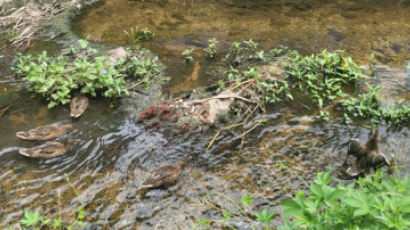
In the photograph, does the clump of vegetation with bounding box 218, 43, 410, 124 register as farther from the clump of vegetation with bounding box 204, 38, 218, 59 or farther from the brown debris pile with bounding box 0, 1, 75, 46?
the brown debris pile with bounding box 0, 1, 75, 46

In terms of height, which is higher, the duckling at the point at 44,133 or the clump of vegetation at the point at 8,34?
the clump of vegetation at the point at 8,34

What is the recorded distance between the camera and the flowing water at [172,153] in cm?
366

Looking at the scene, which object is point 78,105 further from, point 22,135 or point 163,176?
point 163,176

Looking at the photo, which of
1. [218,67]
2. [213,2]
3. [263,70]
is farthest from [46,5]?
[263,70]

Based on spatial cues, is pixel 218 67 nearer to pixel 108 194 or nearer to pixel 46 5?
pixel 108 194

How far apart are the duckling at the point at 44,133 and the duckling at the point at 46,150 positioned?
20 cm

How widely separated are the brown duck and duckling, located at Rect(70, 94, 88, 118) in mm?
3701

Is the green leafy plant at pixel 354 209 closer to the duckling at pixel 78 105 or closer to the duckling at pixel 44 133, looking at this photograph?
the duckling at pixel 44 133

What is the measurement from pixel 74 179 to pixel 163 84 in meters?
2.34

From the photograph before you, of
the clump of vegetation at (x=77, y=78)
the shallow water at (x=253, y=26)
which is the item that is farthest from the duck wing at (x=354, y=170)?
the clump of vegetation at (x=77, y=78)

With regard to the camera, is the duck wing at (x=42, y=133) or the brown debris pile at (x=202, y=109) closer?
the duck wing at (x=42, y=133)

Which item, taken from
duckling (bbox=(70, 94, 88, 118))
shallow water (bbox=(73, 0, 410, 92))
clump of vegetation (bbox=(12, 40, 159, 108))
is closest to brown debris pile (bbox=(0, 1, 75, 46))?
shallow water (bbox=(73, 0, 410, 92))

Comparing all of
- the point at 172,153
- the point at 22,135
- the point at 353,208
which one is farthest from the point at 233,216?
the point at 22,135

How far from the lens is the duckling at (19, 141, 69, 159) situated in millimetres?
4164
